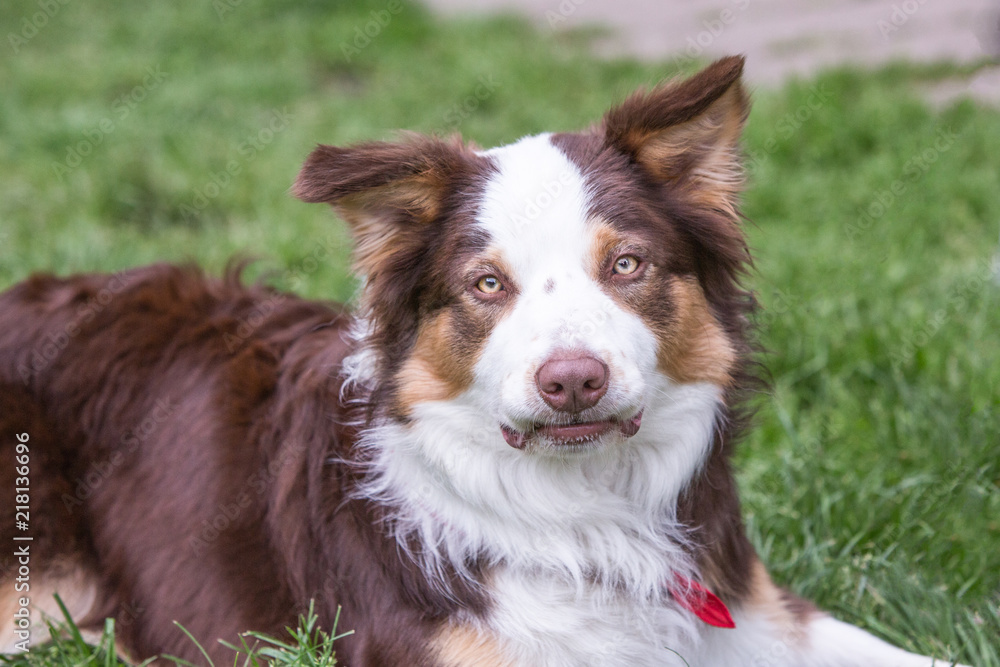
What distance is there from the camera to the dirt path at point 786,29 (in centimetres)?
802

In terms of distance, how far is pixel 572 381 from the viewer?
2395mm

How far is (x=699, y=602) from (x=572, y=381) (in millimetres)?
923

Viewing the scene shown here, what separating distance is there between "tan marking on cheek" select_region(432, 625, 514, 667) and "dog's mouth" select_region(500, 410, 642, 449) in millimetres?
558

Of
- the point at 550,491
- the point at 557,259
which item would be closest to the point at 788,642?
the point at 550,491

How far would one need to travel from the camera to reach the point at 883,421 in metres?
4.24

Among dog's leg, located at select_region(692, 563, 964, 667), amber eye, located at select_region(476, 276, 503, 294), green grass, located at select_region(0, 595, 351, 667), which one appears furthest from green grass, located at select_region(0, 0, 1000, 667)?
green grass, located at select_region(0, 595, 351, 667)

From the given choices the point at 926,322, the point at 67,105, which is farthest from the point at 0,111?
the point at 926,322

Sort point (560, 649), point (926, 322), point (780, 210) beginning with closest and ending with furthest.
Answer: point (560, 649) → point (926, 322) → point (780, 210)

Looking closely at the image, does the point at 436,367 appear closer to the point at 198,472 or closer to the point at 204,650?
the point at 198,472

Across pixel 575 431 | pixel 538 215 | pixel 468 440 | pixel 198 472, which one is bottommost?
pixel 198 472

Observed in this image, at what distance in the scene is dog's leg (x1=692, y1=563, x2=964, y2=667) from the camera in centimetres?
301

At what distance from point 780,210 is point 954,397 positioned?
245cm

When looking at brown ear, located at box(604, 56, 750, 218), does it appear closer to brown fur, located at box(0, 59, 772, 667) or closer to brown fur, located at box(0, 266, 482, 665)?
brown fur, located at box(0, 59, 772, 667)

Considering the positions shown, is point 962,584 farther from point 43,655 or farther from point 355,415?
point 43,655
